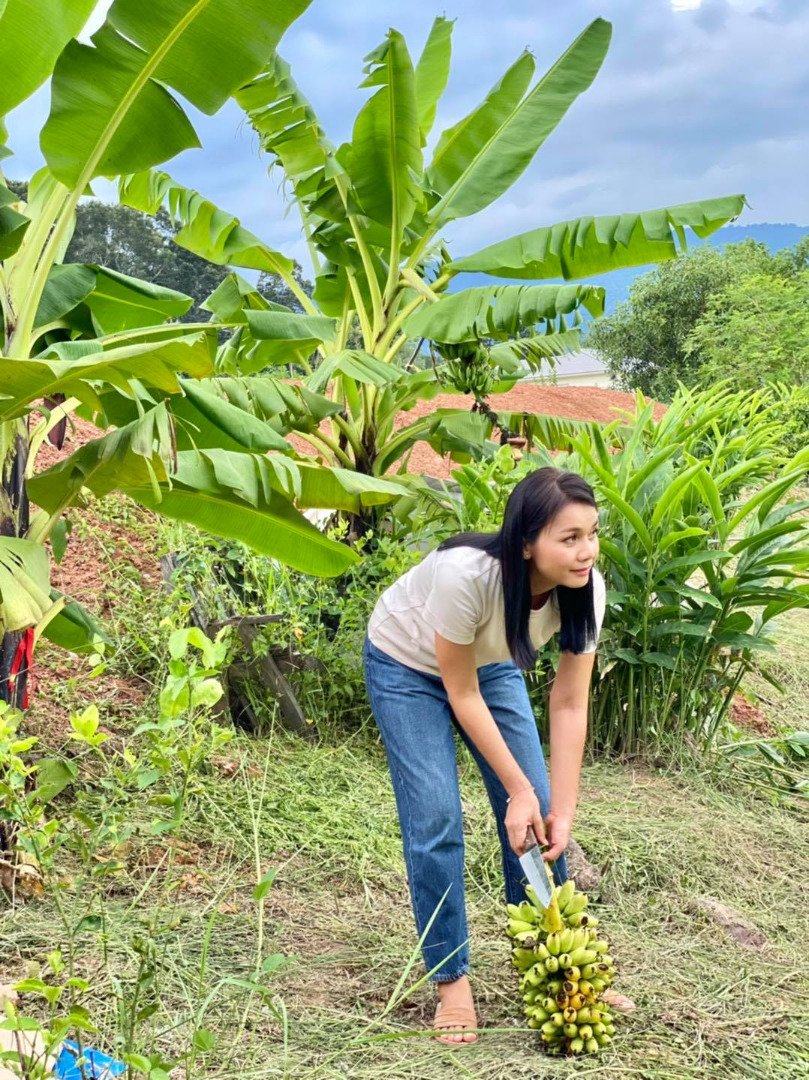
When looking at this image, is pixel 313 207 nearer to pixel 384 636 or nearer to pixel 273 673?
pixel 273 673

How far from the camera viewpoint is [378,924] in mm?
3572

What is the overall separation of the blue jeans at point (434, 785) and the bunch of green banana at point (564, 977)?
0.21m

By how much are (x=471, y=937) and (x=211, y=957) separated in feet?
2.75

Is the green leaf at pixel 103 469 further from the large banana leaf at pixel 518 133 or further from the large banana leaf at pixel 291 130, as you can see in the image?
the large banana leaf at pixel 518 133

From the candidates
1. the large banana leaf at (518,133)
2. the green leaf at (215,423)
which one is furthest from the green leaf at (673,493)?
the large banana leaf at (518,133)

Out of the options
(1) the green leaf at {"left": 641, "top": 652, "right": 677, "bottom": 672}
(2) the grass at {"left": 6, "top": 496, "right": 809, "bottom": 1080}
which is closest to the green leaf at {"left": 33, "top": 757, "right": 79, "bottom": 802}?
(2) the grass at {"left": 6, "top": 496, "right": 809, "bottom": 1080}

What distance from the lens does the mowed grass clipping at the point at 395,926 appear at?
8.71 feet

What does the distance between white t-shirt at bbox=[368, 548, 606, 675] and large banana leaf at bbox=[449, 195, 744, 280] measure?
3880 mm

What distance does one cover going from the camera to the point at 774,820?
482cm

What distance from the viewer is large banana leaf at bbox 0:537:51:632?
10.8 feet

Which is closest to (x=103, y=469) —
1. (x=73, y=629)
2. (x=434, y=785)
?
(x=73, y=629)

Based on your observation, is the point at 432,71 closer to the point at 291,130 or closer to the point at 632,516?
the point at 291,130

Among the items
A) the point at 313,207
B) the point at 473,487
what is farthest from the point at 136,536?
the point at 473,487

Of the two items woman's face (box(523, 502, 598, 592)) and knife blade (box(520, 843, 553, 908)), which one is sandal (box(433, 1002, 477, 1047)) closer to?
knife blade (box(520, 843, 553, 908))
